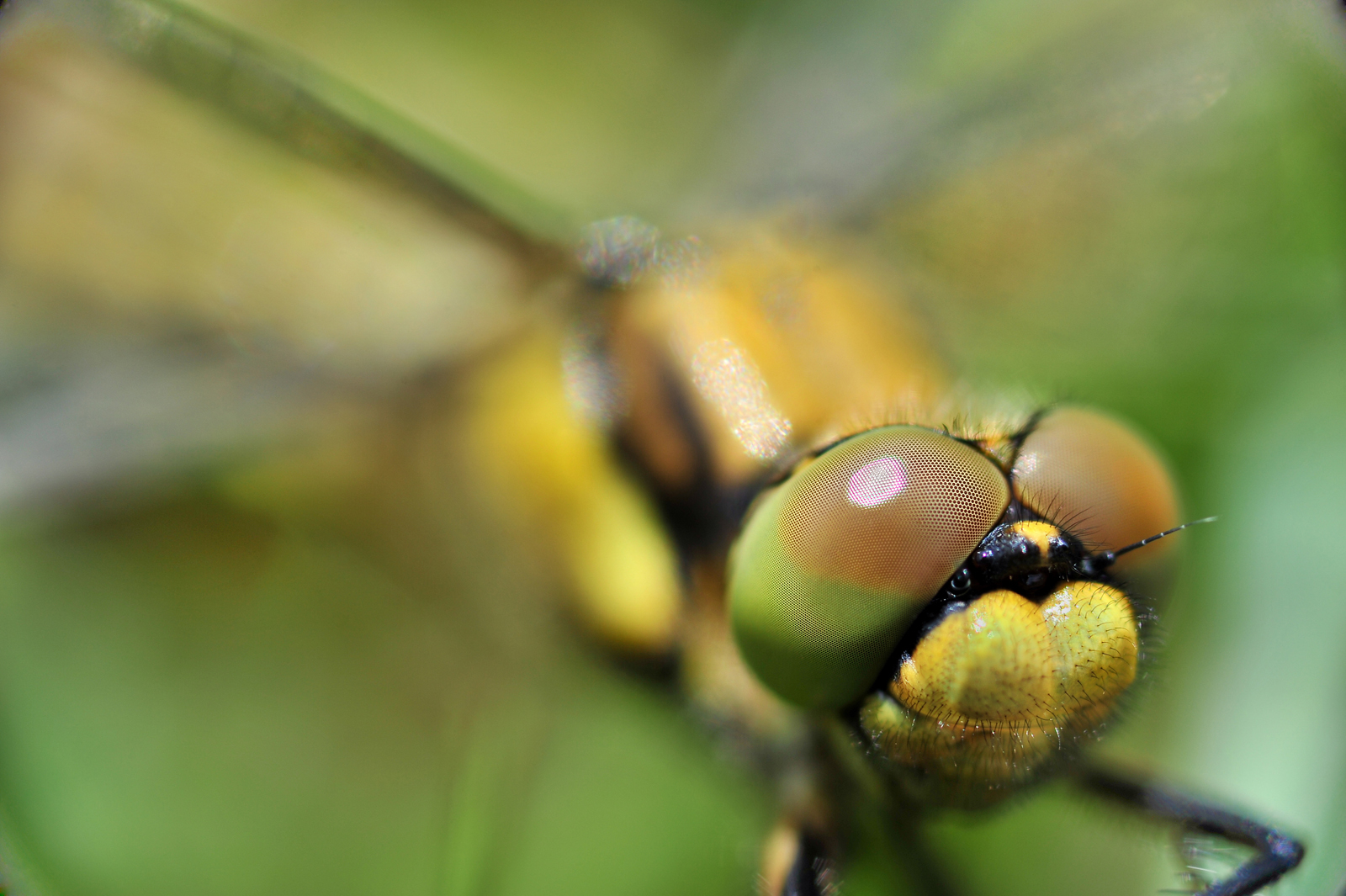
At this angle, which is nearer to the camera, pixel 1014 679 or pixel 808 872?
pixel 1014 679

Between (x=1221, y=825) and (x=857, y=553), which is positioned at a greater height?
(x=857, y=553)

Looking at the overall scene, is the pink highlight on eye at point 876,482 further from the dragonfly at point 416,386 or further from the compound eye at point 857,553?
the dragonfly at point 416,386

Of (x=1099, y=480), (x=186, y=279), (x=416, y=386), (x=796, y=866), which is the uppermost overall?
(x=1099, y=480)

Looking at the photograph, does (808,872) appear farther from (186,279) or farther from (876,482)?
(186,279)

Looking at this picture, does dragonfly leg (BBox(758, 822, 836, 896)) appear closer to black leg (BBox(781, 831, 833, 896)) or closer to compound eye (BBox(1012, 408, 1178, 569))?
black leg (BBox(781, 831, 833, 896))

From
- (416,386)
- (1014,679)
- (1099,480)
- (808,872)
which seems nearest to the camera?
(1014,679)

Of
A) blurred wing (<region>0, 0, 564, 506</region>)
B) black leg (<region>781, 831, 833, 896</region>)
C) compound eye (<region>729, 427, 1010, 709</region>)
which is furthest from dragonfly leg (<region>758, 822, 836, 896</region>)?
blurred wing (<region>0, 0, 564, 506</region>)

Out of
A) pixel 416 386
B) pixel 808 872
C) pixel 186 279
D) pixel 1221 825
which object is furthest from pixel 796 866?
pixel 186 279

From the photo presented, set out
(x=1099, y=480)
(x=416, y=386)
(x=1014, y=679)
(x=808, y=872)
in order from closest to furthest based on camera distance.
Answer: (x=1014, y=679) → (x=1099, y=480) → (x=808, y=872) → (x=416, y=386)

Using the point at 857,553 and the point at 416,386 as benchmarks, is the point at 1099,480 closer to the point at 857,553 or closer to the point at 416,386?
the point at 857,553
